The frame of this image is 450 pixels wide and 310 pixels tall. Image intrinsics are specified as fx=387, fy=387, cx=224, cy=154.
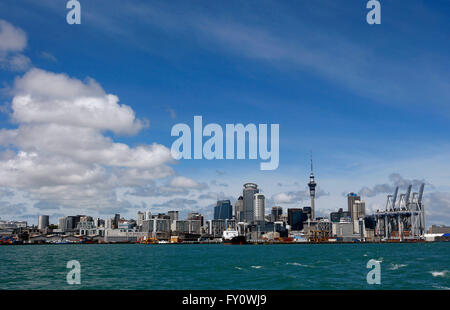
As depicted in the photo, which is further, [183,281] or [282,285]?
[183,281]

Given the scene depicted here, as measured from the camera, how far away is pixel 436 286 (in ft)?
135
